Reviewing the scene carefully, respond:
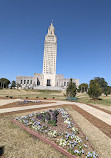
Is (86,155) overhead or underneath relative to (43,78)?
underneath

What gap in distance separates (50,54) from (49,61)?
7.77 m

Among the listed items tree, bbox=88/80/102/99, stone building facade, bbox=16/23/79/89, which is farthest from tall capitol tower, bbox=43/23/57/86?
tree, bbox=88/80/102/99

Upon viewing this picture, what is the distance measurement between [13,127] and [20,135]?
132 centimetres

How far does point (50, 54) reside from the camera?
107 m

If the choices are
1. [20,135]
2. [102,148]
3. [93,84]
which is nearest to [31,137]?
[20,135]

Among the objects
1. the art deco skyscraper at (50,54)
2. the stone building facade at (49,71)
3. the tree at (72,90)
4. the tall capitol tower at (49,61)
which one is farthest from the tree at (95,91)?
the art deco skyscraper at (50,54)

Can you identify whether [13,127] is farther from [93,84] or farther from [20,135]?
[93,84]

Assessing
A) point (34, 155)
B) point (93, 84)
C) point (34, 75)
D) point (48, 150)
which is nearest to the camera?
point (34, 155)

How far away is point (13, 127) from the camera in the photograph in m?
7.32

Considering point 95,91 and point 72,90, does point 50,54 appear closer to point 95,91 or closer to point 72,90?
point 72,90

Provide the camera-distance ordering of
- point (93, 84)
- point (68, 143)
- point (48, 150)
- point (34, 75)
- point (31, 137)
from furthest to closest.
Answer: point (34, 75), point (93, 84), point (31, 137), point (68, 143), point (48, 150)

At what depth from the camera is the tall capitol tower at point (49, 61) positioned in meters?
105

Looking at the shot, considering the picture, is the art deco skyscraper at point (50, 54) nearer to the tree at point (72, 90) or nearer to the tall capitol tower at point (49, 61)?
the tall capitol tower at point (49, 61)

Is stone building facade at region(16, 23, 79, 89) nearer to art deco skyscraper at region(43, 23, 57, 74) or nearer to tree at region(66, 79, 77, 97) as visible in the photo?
art deco skyscraper at region(43, 23, 57, 74)
